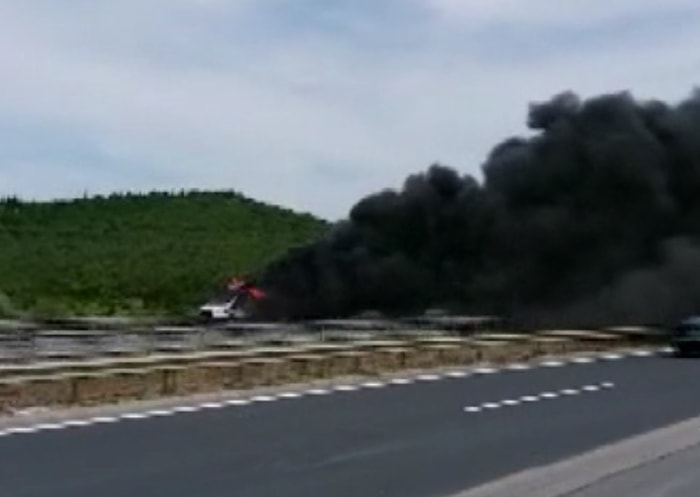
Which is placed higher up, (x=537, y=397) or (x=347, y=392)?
(x=347, y=392)

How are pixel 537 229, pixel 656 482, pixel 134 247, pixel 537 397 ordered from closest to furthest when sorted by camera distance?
pixel 656 482
pixel 537 397
pixel 537 229
pixel 134 247

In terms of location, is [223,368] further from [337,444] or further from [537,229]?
[537,229]

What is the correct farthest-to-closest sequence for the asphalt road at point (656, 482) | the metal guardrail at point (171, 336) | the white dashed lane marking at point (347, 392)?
the metal guardrail at point (171, 336) < the white dashed lane marking at point (347, 392) < the asphalt road at point (656, 482)

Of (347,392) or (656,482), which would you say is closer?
(656,482)

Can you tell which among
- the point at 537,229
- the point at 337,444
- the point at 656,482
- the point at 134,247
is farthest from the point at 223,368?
the point at 134,247

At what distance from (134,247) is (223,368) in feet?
304

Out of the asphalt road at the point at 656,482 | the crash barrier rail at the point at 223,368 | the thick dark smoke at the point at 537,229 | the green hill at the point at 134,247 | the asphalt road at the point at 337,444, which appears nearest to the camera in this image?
the asphalt road at the point at 656,482

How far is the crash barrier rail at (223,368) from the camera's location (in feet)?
80.6

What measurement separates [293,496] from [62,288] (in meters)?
87.1

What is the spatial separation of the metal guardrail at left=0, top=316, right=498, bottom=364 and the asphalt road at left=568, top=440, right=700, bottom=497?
15210mm

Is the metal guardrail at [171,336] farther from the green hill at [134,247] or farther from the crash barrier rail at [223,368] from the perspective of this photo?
the green hill at [134,247]

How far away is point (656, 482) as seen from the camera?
587 inches

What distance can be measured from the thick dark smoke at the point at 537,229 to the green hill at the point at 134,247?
1227 cm

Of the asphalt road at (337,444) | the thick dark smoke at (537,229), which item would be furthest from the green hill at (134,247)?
the asphalt road at (337,444)
